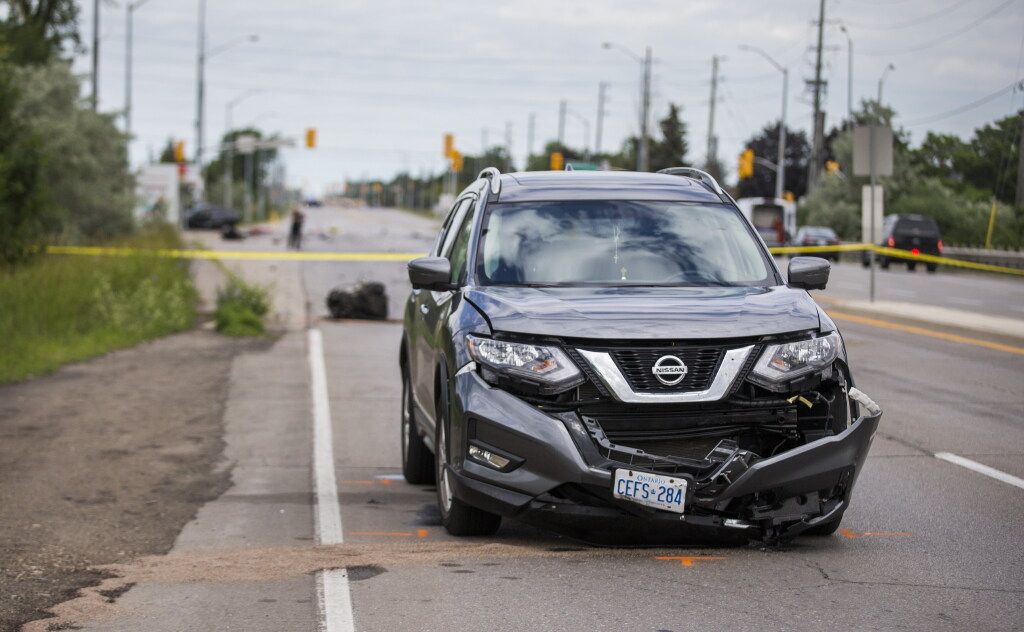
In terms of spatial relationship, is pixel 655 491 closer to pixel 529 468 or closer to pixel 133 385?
pixel 529 468

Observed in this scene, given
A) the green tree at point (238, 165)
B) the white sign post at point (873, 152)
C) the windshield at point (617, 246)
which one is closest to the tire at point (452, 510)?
the windshield at point (617, 246)

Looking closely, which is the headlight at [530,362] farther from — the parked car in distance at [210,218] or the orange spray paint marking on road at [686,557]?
the parked car in distance at [210,218]

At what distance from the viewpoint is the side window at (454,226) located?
8.86m

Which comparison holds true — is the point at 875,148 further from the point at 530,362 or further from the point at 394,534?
the point at 530,362

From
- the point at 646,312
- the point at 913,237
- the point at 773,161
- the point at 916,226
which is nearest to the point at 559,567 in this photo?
the point at 646,312

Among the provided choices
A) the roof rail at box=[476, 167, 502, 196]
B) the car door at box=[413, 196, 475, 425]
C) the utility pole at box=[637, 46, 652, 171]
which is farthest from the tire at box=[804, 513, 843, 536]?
the utility pole at box=[637, 46, 652, 171]

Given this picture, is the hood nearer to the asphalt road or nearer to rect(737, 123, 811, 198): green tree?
the asphalt road

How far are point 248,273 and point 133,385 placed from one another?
2204 cm

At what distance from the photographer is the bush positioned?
21844 millimetres

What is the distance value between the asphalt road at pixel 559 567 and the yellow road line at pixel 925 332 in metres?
8.29

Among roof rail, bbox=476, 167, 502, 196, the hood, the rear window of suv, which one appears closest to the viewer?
the hood

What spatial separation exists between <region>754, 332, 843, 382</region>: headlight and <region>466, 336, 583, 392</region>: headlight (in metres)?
0.86

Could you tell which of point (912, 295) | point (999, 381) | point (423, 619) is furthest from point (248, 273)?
point (423, 619)

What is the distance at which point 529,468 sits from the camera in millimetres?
6566
